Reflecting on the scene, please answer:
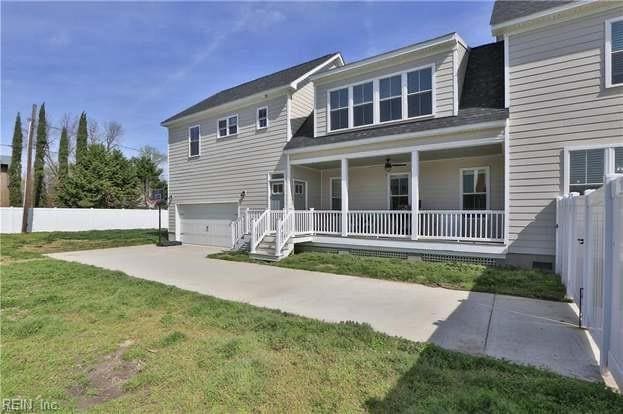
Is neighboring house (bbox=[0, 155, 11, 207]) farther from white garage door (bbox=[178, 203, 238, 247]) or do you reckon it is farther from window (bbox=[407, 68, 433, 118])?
window (bbox=[407, 68, 433, 118])

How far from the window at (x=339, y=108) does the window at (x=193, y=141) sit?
7.21 meters

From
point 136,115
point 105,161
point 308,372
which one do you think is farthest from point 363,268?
point 136,115

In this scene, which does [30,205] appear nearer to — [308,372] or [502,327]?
[308,372]

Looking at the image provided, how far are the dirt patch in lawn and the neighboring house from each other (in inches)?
1345

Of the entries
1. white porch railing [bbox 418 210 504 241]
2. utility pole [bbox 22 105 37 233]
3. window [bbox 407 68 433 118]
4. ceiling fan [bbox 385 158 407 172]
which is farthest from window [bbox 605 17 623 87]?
utility pole [bbox 22 105 37 233]

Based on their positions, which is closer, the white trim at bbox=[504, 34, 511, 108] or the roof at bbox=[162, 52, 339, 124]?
the white trim at bbox=[504, 34, 511, 108]

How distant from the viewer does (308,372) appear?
10.1 ft

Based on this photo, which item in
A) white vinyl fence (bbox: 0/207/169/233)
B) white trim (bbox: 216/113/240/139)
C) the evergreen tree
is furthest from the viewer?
the evergreen tree

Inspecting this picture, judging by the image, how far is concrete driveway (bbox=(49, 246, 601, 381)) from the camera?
11.7 feet

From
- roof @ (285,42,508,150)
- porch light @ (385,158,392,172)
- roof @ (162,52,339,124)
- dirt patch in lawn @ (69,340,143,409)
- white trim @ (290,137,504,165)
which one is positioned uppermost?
roof @ (162,52,339,124)

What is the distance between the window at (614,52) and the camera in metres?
6.77

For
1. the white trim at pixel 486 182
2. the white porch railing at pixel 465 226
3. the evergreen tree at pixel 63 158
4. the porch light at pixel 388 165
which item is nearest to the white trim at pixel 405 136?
the porch light at pixel 388 165

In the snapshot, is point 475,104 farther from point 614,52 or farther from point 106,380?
point 106,380

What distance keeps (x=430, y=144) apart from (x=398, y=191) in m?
2.75
